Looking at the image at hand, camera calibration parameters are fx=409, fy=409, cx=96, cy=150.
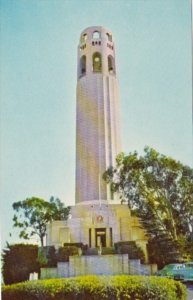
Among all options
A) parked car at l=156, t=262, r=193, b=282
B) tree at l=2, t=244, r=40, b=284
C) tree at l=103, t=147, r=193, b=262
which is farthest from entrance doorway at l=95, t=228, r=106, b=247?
parked car at l=156, t=262, r=193, b=282

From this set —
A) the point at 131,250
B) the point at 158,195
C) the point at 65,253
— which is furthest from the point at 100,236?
the point at 158,195

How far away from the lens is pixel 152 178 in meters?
6.85

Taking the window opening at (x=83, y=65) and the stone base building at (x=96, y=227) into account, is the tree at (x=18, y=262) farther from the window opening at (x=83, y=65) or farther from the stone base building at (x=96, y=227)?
the window opening at (x=83, y=65)

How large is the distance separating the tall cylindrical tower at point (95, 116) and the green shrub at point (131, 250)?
1.89 m

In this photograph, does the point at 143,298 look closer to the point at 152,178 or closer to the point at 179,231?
the point at 179,231

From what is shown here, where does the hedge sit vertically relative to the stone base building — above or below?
below

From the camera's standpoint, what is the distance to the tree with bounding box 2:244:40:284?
3850mm

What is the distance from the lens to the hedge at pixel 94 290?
9.41 feet

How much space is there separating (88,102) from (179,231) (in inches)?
187

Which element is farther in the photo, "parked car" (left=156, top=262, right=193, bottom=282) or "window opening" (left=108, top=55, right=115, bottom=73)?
"window opening" (left=108, top=55, right=115, bottom=73)

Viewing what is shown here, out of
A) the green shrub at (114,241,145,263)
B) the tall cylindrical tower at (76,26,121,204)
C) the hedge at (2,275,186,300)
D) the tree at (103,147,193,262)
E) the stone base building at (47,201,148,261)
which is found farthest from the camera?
the tall cylindrical tower at (76,26,121,204)

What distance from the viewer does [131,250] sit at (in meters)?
6.48

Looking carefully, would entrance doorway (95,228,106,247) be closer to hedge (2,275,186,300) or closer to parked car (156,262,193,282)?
parked car (156,262,193,282)

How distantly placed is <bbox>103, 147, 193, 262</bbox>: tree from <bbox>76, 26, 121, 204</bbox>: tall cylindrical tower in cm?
108
